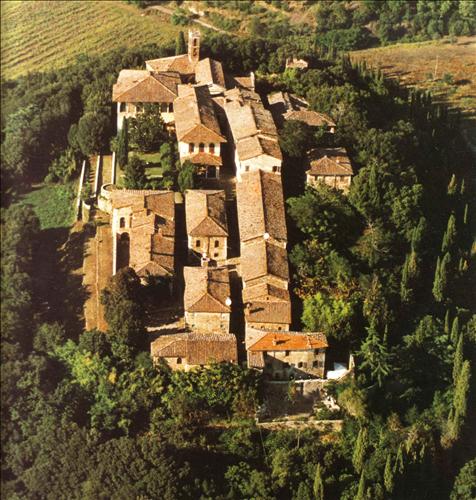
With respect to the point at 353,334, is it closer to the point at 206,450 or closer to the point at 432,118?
the point at 206,450

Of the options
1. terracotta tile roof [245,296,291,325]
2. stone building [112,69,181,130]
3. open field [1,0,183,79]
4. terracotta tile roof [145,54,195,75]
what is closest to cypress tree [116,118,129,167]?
stone building [112,69,181,130]

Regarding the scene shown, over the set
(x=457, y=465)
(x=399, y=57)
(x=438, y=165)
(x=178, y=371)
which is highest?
(x=399, y=57)

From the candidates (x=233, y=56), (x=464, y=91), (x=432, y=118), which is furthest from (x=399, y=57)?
(x=233, y=56)

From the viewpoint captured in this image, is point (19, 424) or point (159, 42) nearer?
point (19, 424)

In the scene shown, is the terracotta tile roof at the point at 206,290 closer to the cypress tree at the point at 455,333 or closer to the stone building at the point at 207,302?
the stone building at the point at 207,302

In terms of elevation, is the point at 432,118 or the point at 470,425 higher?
the point at 432,118

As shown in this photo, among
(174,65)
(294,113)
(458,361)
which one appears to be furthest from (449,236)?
(174,65)

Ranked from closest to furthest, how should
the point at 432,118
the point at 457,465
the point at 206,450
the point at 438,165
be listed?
1. the point at 206,450
2. the point at 457,465
3. the point at 438,165
4. the point at 432,118
